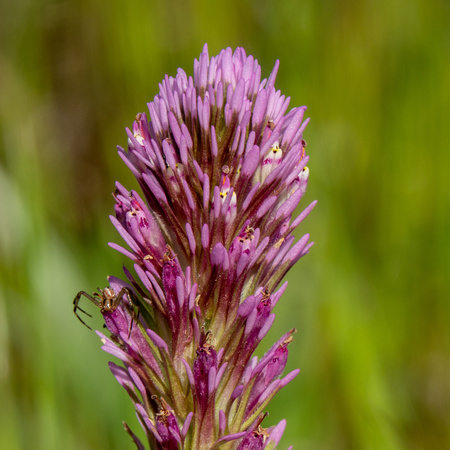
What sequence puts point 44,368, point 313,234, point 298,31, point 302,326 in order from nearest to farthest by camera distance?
point 44,368
point 302,326
point 313,234
point 298,31

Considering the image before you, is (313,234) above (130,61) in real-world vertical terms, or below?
below

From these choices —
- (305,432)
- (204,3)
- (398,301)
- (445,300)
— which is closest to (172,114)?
(305,432)

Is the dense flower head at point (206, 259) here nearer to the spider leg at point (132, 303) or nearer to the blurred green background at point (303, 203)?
the spider leg at point (132, 303)

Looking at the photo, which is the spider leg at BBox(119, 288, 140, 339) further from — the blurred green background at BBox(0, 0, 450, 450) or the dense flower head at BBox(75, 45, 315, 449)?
the blurred green background at BBox(0, 0, 450, 450)

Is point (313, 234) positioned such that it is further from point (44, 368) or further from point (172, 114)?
point (172, 114)

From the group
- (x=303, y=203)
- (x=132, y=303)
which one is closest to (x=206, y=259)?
(x=132, y=303)

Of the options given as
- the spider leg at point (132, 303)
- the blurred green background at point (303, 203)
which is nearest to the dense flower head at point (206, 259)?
the spider leg at point (132, 303)
